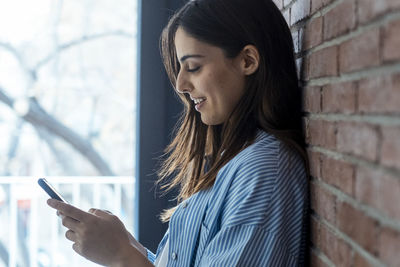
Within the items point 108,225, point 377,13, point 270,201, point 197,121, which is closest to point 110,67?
point 197,121

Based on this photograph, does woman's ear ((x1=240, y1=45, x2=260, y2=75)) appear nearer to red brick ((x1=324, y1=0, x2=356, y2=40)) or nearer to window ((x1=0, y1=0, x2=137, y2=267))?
red brick ((x1=324, y1=0, x2=356, y2=40))

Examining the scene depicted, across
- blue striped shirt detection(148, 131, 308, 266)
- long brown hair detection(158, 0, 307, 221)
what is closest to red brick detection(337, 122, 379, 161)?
blue striped shirt detection(148, 131, 308, 266)

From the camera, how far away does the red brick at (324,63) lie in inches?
36.7

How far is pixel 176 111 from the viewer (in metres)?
2.44

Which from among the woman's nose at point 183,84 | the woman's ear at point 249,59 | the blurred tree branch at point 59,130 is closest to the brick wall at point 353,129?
the woman's ear at point 249,59

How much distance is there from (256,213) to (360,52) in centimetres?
43

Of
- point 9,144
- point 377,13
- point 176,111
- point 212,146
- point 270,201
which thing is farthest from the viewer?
point 9,144

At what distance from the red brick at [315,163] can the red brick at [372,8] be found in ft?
1.23

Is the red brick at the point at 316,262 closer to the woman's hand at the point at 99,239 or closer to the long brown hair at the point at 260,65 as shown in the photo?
the long brown hair at the point at 260,65

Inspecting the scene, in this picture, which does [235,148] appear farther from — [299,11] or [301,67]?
[299,11]

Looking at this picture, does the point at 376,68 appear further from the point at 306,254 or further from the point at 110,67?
the point at 110,67

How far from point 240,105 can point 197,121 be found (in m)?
0.33

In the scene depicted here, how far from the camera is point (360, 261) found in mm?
771

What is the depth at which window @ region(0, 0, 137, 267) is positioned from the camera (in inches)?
168
